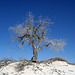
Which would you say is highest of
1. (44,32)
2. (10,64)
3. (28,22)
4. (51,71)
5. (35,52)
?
(28,22)

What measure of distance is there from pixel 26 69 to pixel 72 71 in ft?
14.2

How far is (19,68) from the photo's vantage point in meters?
12.3

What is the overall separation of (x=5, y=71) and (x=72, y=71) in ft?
20.8

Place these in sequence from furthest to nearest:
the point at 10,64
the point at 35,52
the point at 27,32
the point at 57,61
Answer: the point at 27,32, the point at 35,52, the point at 57,61, the point at 10,64

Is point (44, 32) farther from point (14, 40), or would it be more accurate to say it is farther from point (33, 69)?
point (33, 69)

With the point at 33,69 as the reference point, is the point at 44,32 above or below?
above

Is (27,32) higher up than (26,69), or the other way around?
(27,32)

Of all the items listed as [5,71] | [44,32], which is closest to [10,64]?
[5,71]

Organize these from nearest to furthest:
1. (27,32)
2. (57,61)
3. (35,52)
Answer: (57,61) < (35,52) < (27,32)

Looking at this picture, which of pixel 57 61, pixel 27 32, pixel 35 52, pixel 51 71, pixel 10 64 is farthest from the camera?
pixel 27 32

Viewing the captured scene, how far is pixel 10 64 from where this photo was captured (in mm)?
13453

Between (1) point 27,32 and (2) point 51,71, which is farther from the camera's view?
(1) point 27,32

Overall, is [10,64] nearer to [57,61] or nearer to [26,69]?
[26,69]

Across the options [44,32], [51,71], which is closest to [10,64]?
[51,71]
